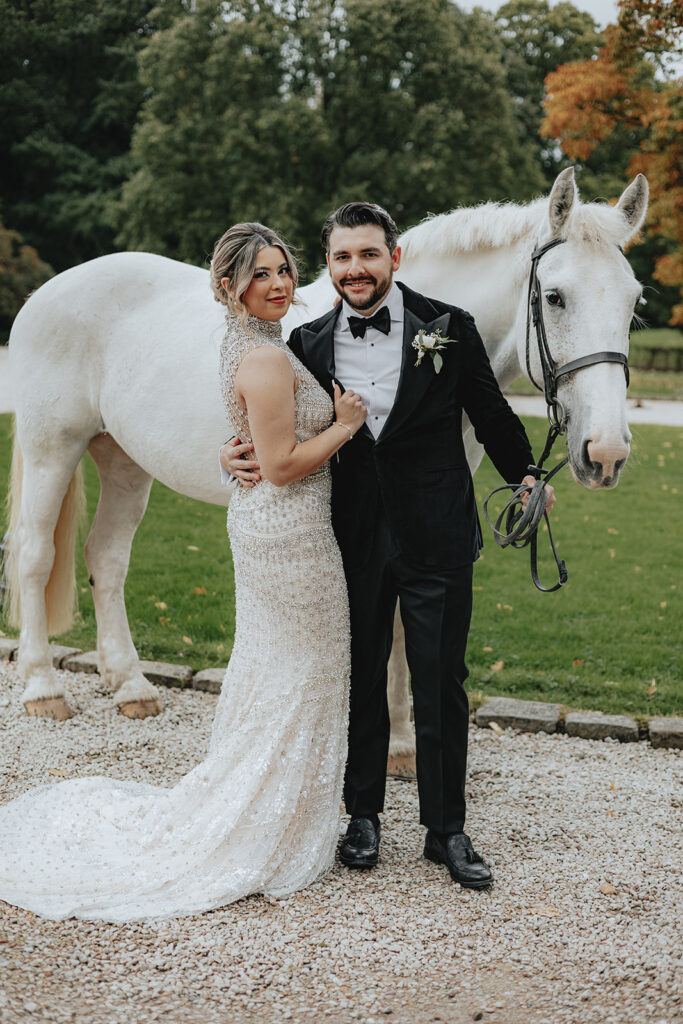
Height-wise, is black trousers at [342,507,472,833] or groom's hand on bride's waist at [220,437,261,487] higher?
groom's hand on bride's waist at [220,437,261,487]

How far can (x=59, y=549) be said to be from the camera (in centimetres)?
503

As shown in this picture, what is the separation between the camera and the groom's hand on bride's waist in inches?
129

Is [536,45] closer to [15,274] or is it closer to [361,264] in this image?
[15,274]

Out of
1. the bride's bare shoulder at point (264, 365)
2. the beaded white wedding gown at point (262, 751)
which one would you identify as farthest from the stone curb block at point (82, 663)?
the bride's bare shoulder at point (264, 365)

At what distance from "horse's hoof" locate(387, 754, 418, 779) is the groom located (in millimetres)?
802

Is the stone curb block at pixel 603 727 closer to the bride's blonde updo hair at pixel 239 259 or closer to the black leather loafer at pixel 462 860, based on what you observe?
the black leather loafer at pixel 462 860

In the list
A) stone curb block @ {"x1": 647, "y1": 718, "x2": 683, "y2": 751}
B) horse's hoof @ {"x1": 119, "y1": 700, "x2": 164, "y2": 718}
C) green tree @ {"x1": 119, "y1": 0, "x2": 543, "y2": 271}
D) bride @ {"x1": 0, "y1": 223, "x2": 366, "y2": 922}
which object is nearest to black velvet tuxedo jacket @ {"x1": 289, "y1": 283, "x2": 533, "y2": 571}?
bride @ {"x1": 0, "y1": 223, "x2": 366, "y2": 922}

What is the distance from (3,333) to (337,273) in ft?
84.0

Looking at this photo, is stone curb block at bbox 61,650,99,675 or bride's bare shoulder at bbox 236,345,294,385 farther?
stone curb block at bbox 61,650,99,675

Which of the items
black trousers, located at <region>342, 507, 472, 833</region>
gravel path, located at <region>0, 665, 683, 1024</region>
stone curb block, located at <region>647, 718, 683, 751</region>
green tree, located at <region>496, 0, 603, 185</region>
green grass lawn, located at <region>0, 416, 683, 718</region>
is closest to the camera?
gravel path, located at <region>0, 665, 683, 1024</region>

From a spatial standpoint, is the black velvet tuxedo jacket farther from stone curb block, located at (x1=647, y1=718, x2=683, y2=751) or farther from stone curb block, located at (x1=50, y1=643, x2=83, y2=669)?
stone curb block, located at (x1=50, y1=643, x2=83, y2=669)

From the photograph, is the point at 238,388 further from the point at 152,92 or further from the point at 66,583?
the point at 152,92

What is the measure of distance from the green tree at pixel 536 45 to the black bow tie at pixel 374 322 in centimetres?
2615

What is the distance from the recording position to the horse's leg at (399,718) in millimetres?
4234
